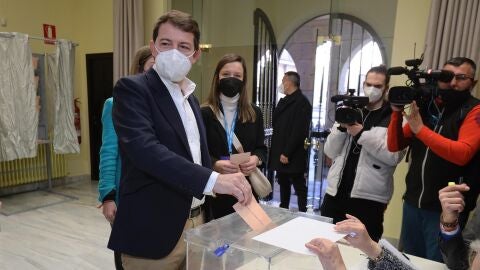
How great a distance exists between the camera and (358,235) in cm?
100

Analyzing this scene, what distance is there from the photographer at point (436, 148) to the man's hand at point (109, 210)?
146 centimetres

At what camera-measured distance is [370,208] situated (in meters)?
2.02

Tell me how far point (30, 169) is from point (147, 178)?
4.32 metres

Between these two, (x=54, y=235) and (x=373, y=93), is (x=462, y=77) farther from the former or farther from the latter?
(x=54, y=235)

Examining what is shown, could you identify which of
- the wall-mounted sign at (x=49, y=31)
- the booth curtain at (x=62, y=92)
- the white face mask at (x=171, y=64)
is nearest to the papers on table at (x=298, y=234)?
the white face mask at (x=171, y=64)

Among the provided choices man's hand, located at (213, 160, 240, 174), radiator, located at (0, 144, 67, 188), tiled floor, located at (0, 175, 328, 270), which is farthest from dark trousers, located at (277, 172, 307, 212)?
radiator, located at (0, 144, 67, 188)

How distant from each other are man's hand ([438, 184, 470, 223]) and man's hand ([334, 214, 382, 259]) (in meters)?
0.36

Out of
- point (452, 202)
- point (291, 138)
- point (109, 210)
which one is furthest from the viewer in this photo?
point (291, 138)

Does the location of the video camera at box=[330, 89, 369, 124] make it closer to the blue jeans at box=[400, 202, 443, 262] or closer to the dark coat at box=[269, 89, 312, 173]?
the blue jeans at box=[400, 202, 443, 262]

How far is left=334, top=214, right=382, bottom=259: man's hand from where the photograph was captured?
0.97 m

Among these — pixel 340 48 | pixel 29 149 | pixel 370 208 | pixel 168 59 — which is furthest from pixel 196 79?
pixel 168 59

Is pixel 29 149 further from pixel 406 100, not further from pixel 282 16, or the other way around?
pixel 406 100

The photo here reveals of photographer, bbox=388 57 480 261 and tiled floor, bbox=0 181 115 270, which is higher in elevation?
photographer, bbox=388 57 480 261

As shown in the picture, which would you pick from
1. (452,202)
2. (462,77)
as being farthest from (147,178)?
(462,77)
